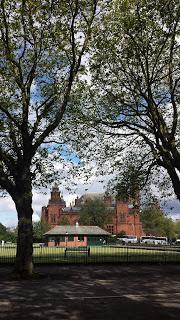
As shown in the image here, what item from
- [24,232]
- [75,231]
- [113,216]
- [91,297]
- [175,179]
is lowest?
[91,297]

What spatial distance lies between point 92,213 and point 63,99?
10545cm

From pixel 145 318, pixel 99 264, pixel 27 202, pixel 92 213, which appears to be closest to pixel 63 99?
pixel 27 202

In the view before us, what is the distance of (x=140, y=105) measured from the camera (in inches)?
1015

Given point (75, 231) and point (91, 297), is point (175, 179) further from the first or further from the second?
point (75, 231)

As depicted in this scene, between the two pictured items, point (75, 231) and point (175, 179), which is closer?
point (175, 179)

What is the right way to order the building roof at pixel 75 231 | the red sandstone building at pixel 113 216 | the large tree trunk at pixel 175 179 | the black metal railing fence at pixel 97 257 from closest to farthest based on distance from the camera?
the large tree trunk at pixel 175 179, the black metal railing fence at pixel 97 257, the building roof at pixel 75 231, the red sandstone building at pixel 113 216

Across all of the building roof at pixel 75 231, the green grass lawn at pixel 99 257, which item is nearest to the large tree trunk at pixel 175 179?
the green grass lawn at pixel 99 257

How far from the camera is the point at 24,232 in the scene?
71.9 feet

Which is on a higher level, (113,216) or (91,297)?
A: (113,216)

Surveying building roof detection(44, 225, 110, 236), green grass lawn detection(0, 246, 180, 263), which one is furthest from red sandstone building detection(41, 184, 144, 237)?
green grass lawn detection(0, 246, 180, 263)

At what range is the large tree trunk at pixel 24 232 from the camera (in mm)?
21672

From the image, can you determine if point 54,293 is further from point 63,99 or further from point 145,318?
point 63,99

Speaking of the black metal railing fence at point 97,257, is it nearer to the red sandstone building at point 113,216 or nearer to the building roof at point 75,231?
the building roof at point 75,231

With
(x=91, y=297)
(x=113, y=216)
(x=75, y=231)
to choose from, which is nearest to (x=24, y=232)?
(x=91, y=297)
